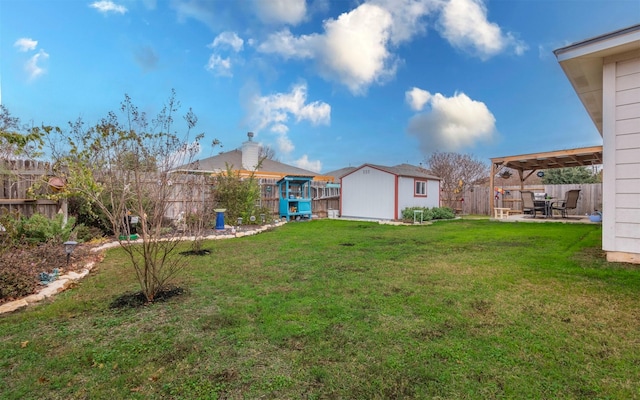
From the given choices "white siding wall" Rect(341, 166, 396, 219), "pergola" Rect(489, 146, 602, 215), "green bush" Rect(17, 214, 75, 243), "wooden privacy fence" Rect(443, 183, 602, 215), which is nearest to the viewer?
"green bush" Rect(17, 214, 75, 243)

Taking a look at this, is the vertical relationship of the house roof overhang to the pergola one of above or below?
above

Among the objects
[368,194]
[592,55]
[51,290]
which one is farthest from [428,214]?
[51,290]

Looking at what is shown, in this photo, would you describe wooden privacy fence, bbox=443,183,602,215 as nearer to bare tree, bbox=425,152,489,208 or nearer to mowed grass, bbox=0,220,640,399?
bare tree, bbox=425,152,489,208

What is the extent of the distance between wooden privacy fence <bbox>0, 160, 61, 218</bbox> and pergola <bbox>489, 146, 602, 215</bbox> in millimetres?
14820

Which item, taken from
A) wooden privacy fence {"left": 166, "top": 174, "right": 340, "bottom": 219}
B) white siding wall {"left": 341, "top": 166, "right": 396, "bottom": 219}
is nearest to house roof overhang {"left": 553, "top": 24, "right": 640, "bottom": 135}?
wooden privacy fence {"left": 166, "top": 174, "right": 340, "bottom": 219}

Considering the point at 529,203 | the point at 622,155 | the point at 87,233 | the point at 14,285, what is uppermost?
the point at 622,155

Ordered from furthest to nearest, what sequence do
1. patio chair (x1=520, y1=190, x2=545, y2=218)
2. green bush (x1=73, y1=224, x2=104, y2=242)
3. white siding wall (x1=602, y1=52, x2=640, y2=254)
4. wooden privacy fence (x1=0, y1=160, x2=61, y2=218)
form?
1. patio chair (x1=520, y1=190, x2=545, y2=218)
2. green bush (x1=73, y1=224, x2=104, y2=242)
3. wooden privacy fence (x1=0, y1=160, x2=61, y2=218)
4. white siding wall (x1=602, y1=52, x2=640, y2=254)

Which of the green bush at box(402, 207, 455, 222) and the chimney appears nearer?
the green bush at box(402, 207, 455, 222)

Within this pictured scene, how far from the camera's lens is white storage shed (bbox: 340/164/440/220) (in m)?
13.0

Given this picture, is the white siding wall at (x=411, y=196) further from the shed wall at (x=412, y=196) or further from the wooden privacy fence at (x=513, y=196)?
the wooden privacy fence at (x=513, y=196)

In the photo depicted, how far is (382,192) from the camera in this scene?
43.7ft

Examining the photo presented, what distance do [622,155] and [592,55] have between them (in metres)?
1.54

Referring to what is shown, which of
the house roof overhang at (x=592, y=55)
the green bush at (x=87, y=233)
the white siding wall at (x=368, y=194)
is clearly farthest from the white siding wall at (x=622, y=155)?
the green bush at (x=87, y=233)

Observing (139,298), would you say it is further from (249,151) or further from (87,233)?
(249,151)
